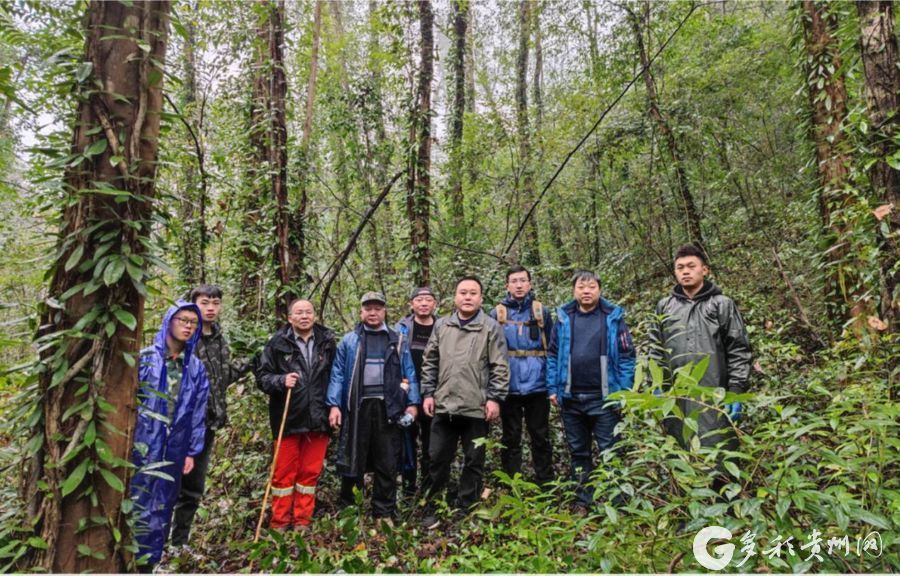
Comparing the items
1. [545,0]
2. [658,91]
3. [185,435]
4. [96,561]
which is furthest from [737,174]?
[96,561]

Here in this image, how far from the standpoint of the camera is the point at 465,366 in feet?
13.3

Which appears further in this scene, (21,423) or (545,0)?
(545,0)

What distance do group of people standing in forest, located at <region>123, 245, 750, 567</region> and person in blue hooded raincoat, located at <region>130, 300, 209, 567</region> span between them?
30 centimetres

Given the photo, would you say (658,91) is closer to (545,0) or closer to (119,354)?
(545,0)

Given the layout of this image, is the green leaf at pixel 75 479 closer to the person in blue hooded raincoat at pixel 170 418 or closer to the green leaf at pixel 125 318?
the green leaf at pixel 125 318

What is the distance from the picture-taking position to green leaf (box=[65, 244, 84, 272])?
5.86 feet

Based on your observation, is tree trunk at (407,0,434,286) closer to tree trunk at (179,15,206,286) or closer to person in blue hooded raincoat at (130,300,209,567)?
tree trunk at (179,15,206,286)

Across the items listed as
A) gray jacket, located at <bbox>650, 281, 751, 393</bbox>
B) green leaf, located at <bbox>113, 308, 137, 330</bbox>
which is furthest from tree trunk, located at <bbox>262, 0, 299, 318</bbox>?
gray jacket, located at <bbox>650, 281, 751, 393</bbox>

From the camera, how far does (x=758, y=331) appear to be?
555 centimetres

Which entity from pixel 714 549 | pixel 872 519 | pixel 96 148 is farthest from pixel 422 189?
pixel 872 519

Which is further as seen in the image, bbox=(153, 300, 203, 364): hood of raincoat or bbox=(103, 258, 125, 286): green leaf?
bbox=(153, 300, 203, 364): hood of raincoat

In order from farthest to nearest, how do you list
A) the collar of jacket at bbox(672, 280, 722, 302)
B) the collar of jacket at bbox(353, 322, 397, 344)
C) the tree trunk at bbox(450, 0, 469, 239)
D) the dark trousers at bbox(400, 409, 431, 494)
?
the tree trunk at bbox(450, 0, 469, 239), the dark trousers at bbox(400, 409, 431, 494), the collar of jacket at bbox(353, 322, 397, 344), the collar of jacket at bbox(672, 280, 722, 302)

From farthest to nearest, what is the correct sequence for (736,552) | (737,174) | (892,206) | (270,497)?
(737,174) → (270,497) → (892,206) → (736,552)

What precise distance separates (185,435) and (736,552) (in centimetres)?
328
